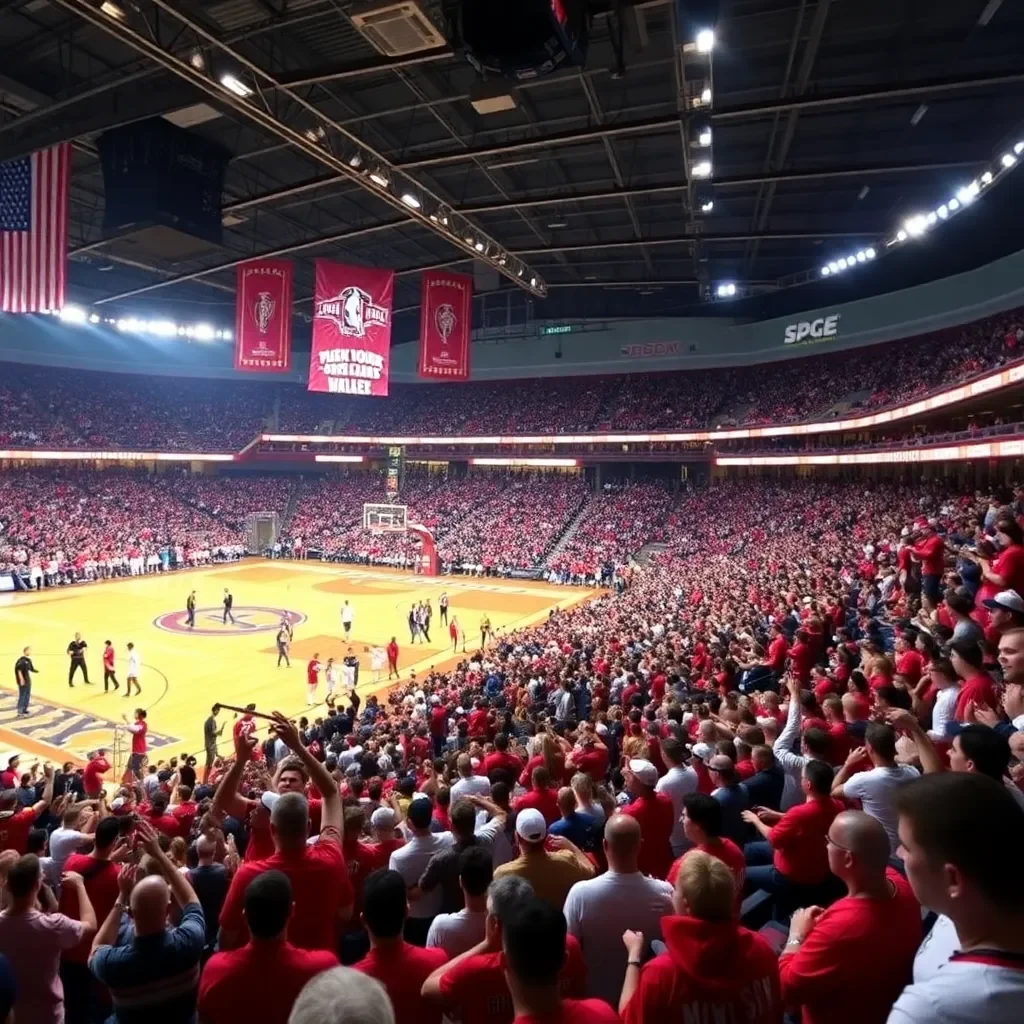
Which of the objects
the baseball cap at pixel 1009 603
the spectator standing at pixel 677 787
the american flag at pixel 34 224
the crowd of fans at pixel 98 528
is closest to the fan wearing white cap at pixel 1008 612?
the baseball cap at pixel 1009 603

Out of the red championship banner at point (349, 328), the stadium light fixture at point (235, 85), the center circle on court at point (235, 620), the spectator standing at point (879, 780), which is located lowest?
the center circle on court at point (235, 620)

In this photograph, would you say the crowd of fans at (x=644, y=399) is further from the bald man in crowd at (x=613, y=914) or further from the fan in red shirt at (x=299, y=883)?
the fan in red shirt at (x=299, y=883)

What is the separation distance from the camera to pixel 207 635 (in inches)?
983

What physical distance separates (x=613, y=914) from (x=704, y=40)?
13.5m

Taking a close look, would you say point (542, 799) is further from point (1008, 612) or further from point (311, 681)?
point (311, 681)

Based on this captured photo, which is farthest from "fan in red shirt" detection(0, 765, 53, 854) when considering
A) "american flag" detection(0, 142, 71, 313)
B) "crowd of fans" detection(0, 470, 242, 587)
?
"crowd of fans" detection(0, 470, 242, 587)

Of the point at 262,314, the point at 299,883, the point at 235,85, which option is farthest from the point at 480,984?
the point at 262,314

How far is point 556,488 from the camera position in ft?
156

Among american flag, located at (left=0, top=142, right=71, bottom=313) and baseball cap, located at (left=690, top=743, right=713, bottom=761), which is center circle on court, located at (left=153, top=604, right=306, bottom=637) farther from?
baseball cap, located at (left=690, top=743, right=713, bottom=761)

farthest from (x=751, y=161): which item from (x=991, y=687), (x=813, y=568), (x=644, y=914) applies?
(x=644, y=914)

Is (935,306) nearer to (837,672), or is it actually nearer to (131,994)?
(837,672)

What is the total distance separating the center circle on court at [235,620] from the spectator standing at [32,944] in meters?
21.2

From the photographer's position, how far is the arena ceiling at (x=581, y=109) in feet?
45.9

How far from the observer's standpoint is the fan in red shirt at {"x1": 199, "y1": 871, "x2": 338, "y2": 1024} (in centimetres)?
257
